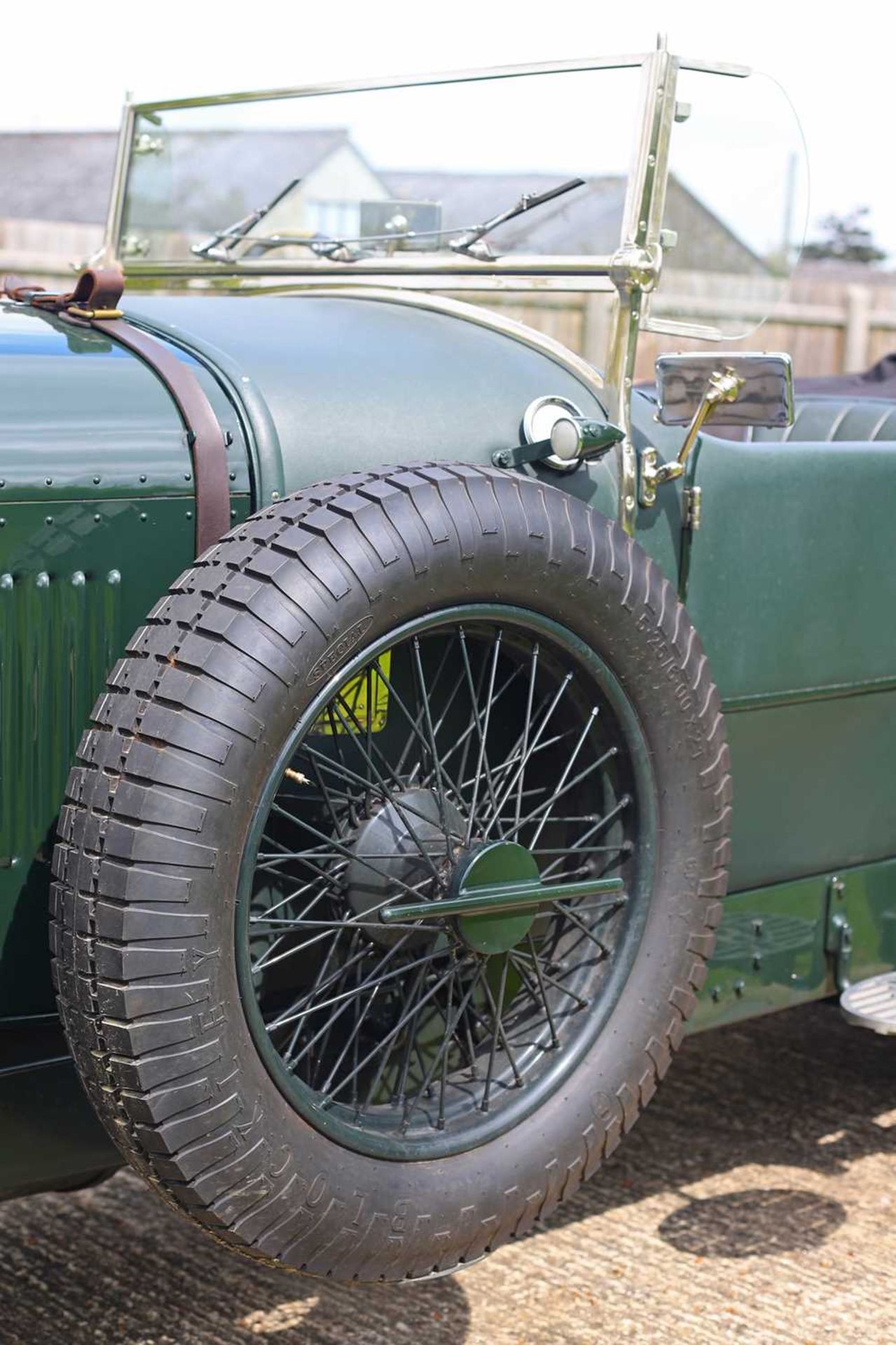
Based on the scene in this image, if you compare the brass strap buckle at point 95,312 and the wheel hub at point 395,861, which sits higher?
the brass strap buckle at point 95,312

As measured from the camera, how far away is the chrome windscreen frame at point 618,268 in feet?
8.43

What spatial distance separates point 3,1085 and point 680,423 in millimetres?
1379

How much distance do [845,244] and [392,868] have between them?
93.6ft

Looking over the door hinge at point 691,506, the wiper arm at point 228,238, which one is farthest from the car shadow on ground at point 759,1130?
the wiper arm at point 228,238

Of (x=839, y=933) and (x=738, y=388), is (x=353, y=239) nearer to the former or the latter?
(x=738, y=388)

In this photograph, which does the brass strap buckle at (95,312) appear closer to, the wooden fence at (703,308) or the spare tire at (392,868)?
the spare tire at (392,868)

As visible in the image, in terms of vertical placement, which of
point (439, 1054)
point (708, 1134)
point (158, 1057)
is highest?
point (158, 1057)

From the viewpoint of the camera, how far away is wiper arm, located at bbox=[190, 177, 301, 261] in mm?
3189

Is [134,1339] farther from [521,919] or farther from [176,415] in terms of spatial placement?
[176,415]

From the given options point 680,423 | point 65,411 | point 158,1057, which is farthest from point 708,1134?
A: point 65,411

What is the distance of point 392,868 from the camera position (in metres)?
2.09

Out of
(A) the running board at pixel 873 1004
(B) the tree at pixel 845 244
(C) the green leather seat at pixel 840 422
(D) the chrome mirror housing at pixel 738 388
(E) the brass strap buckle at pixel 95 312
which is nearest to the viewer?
(E) the brass strap buckle at pixel 95 312

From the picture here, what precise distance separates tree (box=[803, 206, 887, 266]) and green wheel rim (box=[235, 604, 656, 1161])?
2569 cm

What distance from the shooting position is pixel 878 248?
1046 inches
